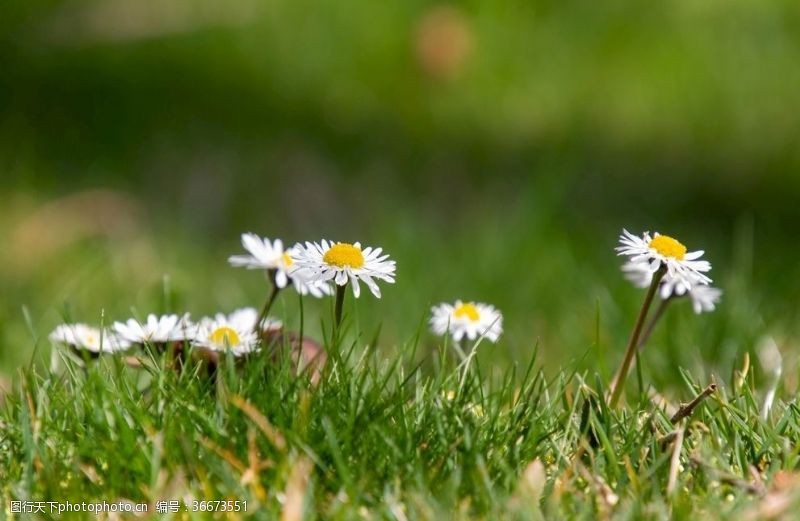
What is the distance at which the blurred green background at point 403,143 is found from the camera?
121 inches

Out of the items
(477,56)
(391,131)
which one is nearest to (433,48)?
(477,56)

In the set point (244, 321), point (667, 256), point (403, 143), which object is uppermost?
point (403, 143)

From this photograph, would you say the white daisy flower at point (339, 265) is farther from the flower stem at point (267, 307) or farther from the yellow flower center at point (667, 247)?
the yellow flower center at point (667, 247)

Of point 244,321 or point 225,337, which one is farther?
point 244,321

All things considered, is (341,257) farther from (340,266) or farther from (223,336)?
(223,336)

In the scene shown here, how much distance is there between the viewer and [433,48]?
4355 mm

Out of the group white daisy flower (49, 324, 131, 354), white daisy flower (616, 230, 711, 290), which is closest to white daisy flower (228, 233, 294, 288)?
white daisy flower (49, 324, 131, 354)

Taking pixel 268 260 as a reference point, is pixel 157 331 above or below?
below

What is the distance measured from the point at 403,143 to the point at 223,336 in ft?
8.06

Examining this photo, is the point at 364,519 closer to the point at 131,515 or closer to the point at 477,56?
the point at 131,515

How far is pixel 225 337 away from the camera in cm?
156

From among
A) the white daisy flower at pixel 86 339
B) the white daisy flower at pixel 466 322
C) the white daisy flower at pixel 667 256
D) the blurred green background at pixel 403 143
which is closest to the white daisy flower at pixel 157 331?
the white daisy flower at pixel 86 339

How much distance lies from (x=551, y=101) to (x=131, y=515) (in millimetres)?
3138

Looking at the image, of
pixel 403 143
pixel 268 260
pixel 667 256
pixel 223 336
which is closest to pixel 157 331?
pixel 223 336
